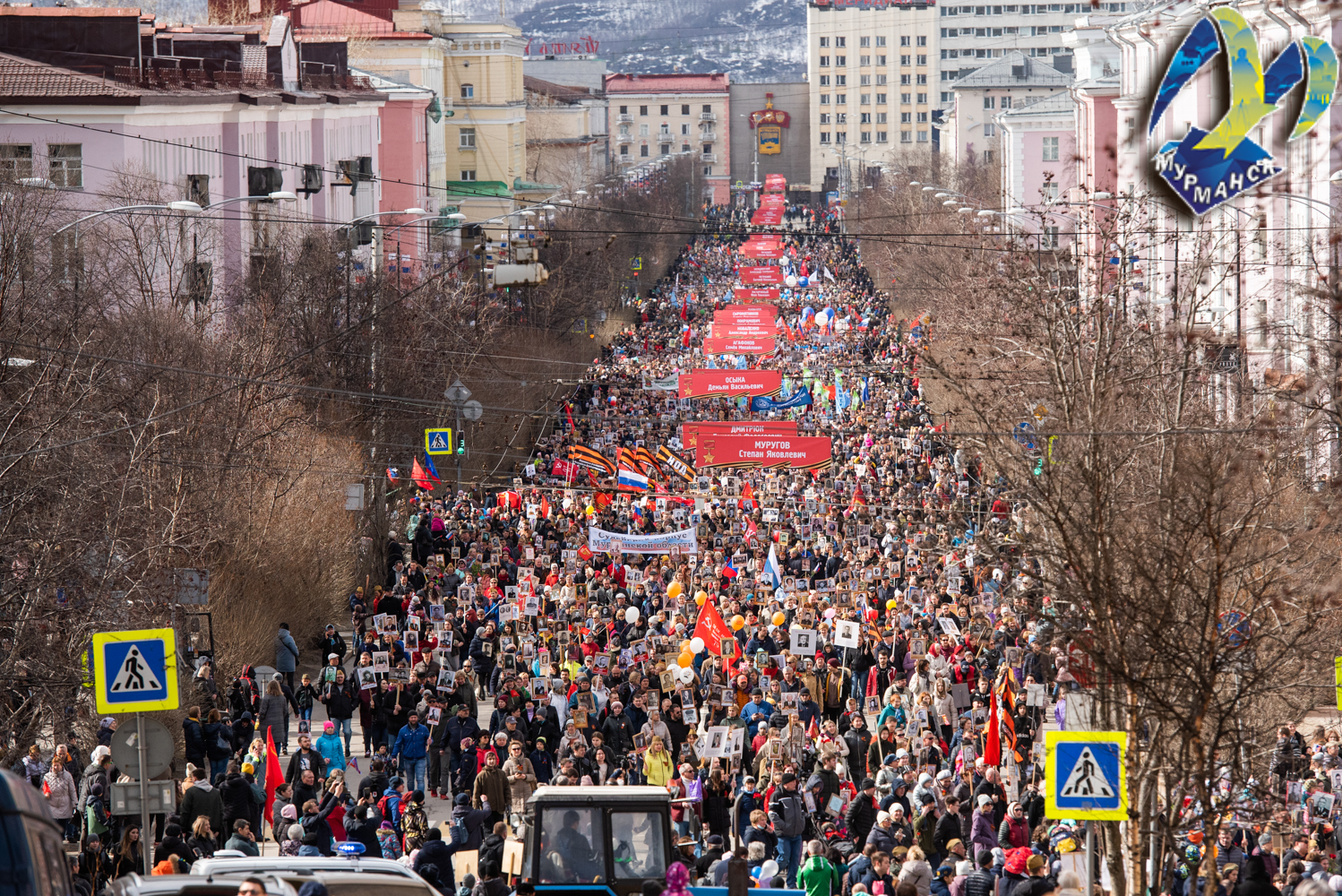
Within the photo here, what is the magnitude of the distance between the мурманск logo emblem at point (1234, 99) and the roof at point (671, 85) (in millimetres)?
176778

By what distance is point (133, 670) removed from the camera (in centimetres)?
1378

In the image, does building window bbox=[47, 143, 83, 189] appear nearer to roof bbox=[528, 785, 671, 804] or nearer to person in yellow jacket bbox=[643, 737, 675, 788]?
person in yellow jacket bbox=[643, 737, 675, 788]

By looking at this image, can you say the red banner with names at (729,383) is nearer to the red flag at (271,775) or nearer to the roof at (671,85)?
the red flag at (271,775)

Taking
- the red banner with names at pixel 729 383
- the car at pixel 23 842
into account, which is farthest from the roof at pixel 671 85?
the car at pixel 23 842

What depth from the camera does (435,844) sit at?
50.9 ft

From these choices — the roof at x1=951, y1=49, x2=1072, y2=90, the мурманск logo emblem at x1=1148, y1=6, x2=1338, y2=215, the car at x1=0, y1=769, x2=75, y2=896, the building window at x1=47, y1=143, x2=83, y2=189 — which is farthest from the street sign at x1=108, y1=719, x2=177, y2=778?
the roof at x1=951, y1=49, x2=1072, y2=90

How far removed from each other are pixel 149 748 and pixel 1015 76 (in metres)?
126

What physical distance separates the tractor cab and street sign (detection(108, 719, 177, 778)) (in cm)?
274

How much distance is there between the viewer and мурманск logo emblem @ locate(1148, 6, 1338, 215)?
20.1 m

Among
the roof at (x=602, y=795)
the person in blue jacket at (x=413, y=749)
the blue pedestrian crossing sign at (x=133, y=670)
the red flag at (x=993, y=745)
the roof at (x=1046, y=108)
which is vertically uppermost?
the roof at (x=1046, y=108)

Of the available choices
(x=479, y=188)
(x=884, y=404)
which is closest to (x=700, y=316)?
(x=479, y=188)

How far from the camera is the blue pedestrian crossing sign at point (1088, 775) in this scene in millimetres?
12555

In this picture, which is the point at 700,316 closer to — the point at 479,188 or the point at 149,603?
the point at 479,188

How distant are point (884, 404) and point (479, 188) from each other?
50.0 m
